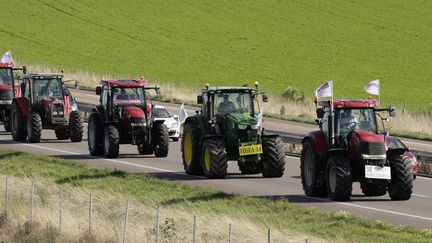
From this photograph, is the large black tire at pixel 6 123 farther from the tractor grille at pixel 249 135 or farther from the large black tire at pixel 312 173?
the large black tire at pixel 312 173

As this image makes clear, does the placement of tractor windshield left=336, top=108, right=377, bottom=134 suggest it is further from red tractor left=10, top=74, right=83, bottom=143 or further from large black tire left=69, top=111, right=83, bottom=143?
red tractor left=10, top=74, right=83, bottom=143

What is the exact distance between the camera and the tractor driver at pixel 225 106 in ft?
106

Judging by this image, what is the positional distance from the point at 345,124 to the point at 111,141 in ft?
35.8

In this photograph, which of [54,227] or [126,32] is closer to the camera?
[54,227]

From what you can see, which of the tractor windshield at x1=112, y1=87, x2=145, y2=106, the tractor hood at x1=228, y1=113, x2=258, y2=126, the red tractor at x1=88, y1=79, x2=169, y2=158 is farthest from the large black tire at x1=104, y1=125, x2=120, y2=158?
the tractor hood at x1=228, y1=113, x2=258, y2=126

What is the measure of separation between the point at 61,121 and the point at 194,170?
10937 millimetres

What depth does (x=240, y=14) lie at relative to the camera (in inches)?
3954

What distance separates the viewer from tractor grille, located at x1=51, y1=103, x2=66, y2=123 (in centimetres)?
4250

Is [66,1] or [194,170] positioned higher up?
[66,1]

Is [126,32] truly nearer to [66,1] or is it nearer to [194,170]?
[66,1]

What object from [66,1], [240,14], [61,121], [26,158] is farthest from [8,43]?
[26,158]

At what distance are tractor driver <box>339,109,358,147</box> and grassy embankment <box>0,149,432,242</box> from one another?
2141mm

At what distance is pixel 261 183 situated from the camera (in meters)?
31.6

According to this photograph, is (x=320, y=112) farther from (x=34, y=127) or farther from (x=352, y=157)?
(x=34, y=127)
